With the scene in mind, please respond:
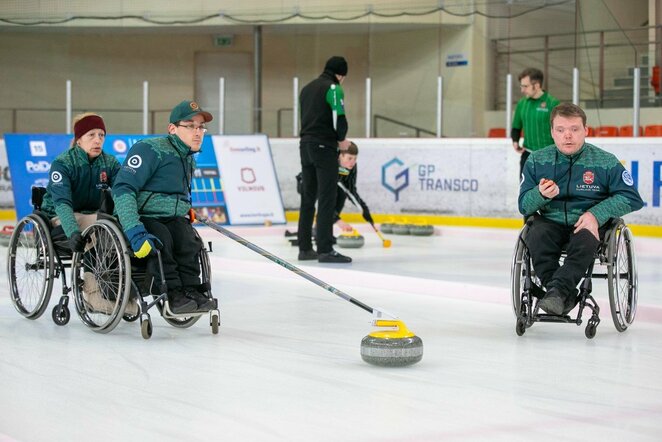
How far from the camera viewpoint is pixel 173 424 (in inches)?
111

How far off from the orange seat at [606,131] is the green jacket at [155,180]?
7.12m

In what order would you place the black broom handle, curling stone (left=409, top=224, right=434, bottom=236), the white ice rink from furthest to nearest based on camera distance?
curling stone (left=409, top=224, right=434, bottom=236)
the black broom handle
the white ice rink

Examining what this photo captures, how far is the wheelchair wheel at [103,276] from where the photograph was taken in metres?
4.15

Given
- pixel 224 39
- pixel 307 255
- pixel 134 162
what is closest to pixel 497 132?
pixel 307 255

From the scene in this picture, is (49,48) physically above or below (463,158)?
above

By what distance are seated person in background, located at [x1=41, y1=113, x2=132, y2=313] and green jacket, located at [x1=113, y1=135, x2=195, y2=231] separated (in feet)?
1.38

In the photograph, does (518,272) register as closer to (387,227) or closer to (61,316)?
(61,316)

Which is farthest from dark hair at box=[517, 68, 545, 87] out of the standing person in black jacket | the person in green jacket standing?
the standing person in black jacket

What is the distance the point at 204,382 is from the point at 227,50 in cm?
1565

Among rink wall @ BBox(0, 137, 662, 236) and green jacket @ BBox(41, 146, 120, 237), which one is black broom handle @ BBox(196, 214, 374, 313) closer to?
green jacket @ BBox(41, 146, 120, 237)

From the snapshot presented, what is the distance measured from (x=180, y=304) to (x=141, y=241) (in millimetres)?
314

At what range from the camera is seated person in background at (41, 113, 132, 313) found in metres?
4.67

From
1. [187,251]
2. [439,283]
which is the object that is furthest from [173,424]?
[439,283]

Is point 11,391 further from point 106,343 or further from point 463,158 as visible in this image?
point 463,158
